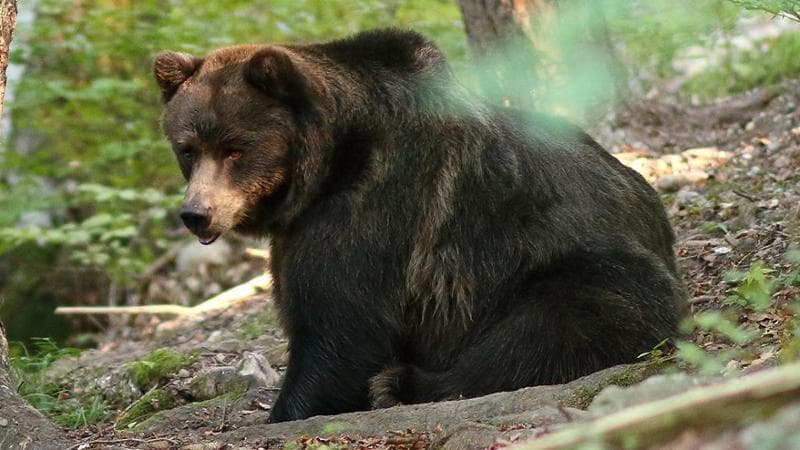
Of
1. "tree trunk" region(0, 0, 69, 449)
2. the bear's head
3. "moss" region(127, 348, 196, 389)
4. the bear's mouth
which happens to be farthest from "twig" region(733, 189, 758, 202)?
"tree trunk" region(0, 0, 69, 449)

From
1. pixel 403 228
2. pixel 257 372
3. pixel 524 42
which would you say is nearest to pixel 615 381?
pixel 403 228

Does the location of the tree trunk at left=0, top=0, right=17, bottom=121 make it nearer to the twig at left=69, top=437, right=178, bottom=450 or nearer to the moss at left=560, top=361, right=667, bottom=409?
the twig at left=69, top=437, right=178, bottom=450

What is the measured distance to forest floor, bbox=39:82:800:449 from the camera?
4582mm

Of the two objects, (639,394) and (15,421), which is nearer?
(639,394)

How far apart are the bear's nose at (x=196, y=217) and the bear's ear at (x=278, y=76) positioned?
0.75m

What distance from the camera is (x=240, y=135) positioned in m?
5.54

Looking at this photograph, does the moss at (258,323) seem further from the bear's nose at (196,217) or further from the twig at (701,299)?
the twig at (701,299)

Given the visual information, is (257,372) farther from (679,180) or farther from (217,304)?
(679,180)

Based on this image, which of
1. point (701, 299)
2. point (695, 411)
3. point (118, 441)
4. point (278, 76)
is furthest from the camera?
point (701, 299)

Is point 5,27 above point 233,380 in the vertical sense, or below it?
above

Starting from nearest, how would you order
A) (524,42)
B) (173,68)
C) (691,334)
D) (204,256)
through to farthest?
(691,334) → (173,68) → (524,42) → (204,256)

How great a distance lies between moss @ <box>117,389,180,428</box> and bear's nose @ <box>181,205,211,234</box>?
151 centimetres

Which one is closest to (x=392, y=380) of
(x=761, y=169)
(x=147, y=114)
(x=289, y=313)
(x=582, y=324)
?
(x=289, y=313)

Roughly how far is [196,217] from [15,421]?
1343 millimetres
